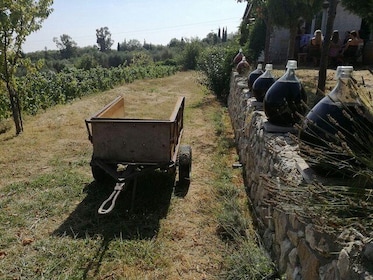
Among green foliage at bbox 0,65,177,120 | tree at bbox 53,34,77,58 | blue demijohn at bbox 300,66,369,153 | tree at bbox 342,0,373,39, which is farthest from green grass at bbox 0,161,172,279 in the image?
tree at bbox 53,34,77,58

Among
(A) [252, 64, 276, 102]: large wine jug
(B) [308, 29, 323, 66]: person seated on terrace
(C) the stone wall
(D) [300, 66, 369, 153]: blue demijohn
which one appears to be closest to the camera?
(C) the stone wall

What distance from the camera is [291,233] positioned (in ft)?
7.86

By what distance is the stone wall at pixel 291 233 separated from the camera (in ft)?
5.05

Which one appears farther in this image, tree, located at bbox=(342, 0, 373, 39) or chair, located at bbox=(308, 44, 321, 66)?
chair, located at bbox=(308, 44, 321, 66)

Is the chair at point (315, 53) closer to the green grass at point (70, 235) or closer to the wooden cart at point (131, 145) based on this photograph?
the wooden cart at point (131, 145)

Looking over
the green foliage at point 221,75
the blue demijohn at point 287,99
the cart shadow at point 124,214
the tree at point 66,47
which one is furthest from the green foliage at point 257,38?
the tree at point 66,47

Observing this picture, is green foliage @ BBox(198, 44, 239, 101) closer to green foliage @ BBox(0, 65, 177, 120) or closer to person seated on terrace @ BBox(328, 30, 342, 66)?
person seated on terrace @ BBox(328, 30, 342, 66)

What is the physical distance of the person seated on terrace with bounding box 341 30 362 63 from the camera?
976 cm

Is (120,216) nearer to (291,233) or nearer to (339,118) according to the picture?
(291,233)

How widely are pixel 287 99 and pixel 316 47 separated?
8.68 meters

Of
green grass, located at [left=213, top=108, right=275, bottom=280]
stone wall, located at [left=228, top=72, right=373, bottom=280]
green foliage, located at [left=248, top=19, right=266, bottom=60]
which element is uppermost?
green foliage, located at [left=248, top=19, right=266, bottom=60]

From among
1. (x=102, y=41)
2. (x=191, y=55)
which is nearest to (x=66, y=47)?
(x=102, y=41)

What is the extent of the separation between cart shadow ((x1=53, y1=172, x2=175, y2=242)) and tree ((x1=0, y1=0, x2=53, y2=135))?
441cm

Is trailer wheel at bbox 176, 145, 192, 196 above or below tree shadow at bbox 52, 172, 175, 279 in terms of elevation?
above
